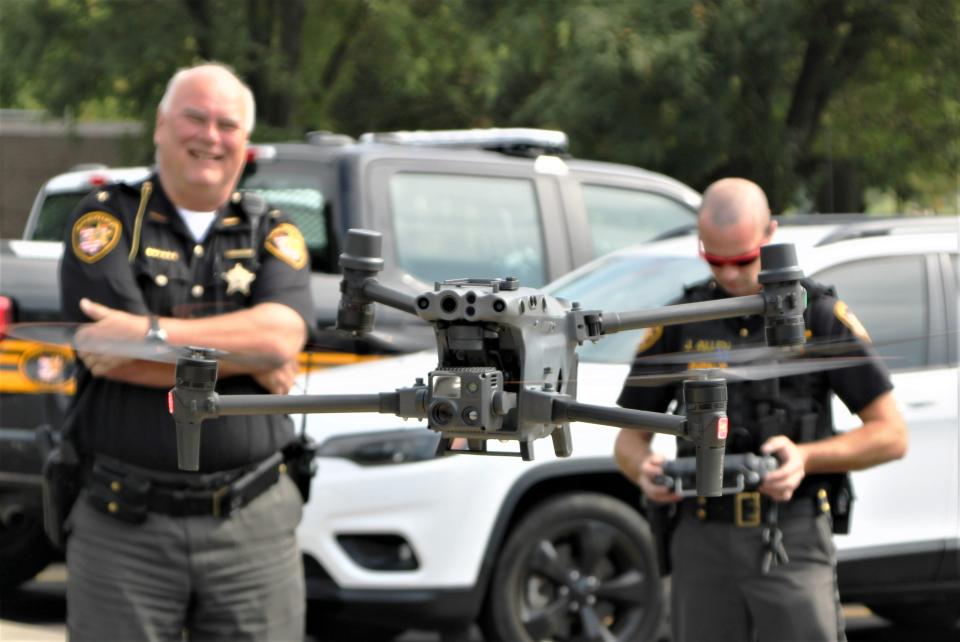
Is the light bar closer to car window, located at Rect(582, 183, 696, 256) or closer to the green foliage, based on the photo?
car window, located at Rect(582, 183, 696, 256)

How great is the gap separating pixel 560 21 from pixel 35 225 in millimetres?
7442

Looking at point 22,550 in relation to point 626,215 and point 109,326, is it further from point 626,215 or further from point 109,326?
point 109,326

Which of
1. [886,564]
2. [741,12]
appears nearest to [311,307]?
[886,564]

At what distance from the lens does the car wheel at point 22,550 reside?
677cm

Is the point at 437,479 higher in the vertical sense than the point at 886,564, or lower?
higher

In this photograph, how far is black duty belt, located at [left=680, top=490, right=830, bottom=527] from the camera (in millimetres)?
3723

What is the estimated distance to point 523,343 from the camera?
1.75m

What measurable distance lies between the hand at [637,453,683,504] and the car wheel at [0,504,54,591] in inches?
144

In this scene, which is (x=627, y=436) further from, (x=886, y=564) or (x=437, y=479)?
(x=886, y=564)

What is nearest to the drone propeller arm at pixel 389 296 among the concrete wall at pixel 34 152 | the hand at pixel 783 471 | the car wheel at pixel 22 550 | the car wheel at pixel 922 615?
the hand at pixel 783 471

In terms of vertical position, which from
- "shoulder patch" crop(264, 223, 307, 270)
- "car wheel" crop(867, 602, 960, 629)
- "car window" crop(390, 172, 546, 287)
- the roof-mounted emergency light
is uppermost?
the roof-mounted emergency light

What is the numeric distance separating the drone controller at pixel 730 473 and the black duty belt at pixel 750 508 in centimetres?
7

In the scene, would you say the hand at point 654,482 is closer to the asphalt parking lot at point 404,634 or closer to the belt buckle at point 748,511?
the belt buckle at point 748,511

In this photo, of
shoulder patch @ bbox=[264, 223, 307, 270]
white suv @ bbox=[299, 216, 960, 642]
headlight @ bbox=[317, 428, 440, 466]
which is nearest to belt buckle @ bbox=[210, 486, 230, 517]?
shoulder patch @ bbox=[264, 223, 307, 270]
